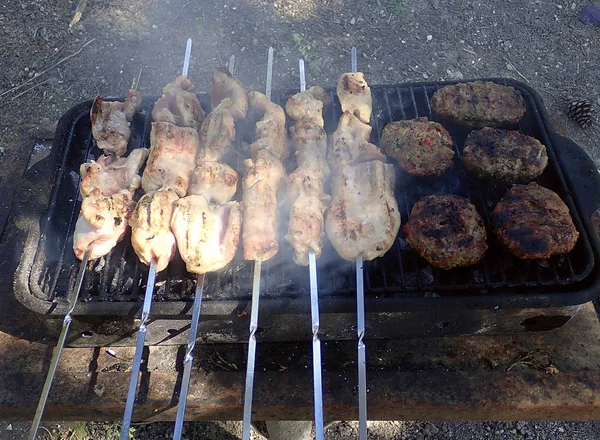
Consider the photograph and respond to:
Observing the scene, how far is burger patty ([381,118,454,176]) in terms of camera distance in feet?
10.2

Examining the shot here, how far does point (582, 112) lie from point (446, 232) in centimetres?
366

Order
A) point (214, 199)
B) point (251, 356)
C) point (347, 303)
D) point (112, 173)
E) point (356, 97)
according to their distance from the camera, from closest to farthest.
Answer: point (251, 356), point (347, 303), point (214, 199), point (112, 173), point (356, 97)

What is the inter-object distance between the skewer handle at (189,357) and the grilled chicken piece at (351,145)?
3.86ft

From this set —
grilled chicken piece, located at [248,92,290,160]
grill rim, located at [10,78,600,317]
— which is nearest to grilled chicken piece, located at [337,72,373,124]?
grilled chicken piece, located at [248,92,290,160]

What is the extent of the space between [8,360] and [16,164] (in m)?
1.85

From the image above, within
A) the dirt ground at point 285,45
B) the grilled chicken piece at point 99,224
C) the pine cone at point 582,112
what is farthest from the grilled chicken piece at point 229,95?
the pine cone at point 582,112

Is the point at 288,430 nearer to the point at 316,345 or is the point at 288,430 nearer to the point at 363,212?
the point at 316,345

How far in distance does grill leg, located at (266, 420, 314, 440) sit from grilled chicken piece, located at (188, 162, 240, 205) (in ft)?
5.56

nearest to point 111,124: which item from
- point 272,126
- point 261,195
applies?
point 272,126

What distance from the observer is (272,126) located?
3273 millimetres

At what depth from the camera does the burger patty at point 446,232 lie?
2.71m

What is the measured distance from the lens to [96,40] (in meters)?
5.99

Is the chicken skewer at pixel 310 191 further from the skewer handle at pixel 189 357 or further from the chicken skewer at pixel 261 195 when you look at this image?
the skewer handle at pixel 189 357

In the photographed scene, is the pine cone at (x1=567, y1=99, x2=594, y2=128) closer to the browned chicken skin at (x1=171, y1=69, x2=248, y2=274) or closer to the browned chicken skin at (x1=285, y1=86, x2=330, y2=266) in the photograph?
the browned chicken skin at (x1=285, y1=86, x2=330, y2=266)
